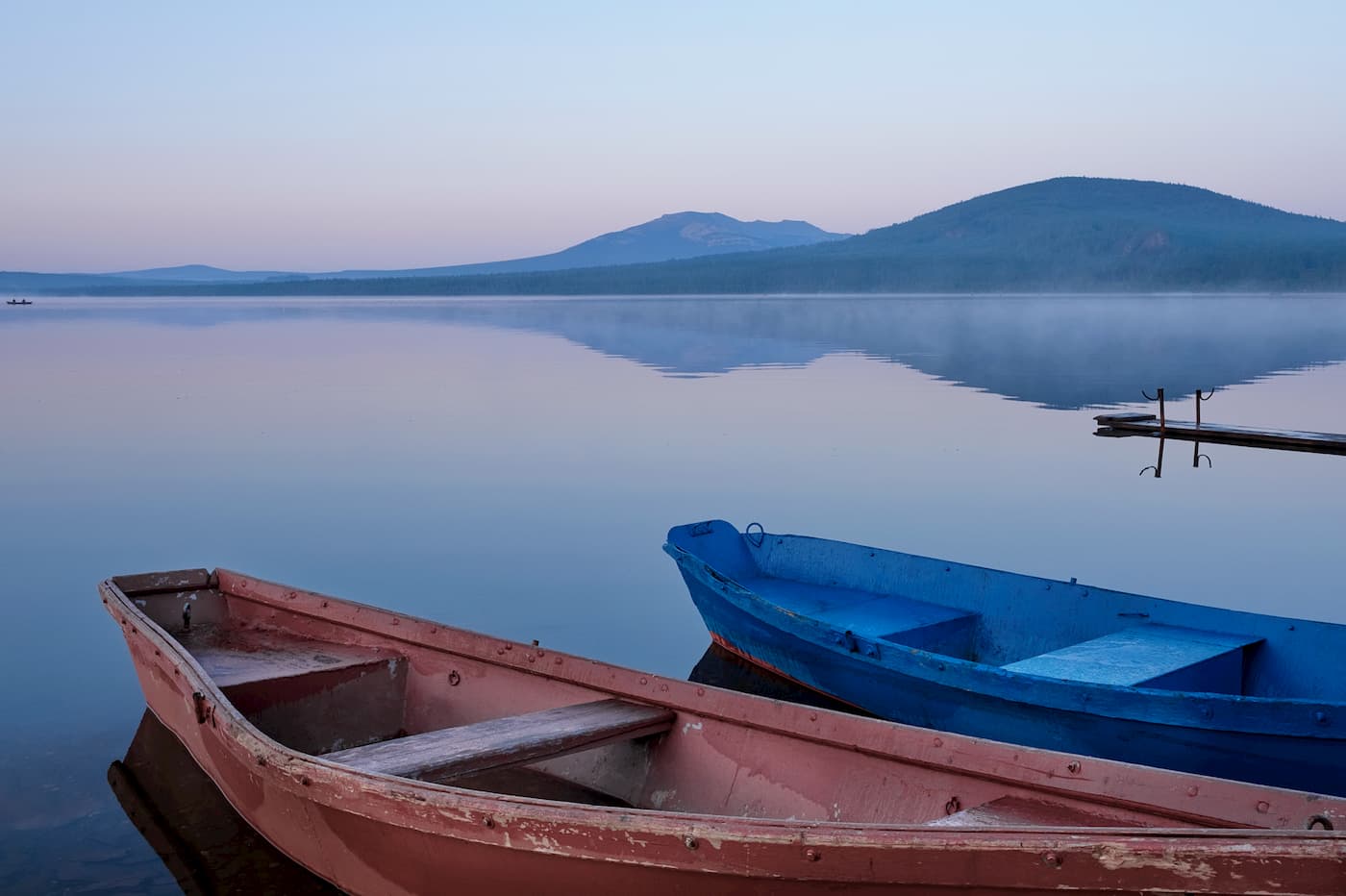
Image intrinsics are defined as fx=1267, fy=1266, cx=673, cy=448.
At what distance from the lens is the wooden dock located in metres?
18.8

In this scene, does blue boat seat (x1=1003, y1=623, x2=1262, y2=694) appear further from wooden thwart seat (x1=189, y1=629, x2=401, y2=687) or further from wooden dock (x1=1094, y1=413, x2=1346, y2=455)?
wooden dock (x1=1094, y1=413, x2=1346, y2=455)

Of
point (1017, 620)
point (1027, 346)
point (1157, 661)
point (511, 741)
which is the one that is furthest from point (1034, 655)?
point (1027, 346)

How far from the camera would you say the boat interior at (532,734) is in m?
5.67

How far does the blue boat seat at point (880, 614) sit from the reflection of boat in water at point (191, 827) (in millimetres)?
4197

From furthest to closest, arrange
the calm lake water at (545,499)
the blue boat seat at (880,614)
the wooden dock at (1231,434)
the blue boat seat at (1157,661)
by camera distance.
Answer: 1. the wooden dock at (1231,434)
2. the calm lake water at (545,499)
3. the blue boat seat at (880,614)
4. the blue boat seat at (1157,661)

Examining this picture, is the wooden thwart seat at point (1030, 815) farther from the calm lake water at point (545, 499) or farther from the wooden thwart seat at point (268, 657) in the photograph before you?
the wooden thwart seat at point (268, 657)

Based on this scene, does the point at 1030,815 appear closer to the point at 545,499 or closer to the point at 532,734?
the point at 532,734

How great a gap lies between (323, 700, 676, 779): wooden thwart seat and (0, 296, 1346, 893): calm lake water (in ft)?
4.29

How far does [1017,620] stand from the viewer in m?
9.70

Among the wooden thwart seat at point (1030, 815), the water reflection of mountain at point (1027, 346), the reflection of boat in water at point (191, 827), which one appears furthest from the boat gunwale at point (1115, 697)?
the water reflection of mountain at point (1027, 346)

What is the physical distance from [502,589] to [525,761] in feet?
24.1

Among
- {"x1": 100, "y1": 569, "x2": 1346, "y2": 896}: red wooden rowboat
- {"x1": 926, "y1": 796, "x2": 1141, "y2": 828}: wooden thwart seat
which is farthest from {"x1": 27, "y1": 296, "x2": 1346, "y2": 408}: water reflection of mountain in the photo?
{"x1": 926, "y1": 796, "x2": 1141, "y2": 828}: wooden thwart seat

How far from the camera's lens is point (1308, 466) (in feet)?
71.8

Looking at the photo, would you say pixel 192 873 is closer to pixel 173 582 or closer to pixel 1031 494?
pixel 173 582
